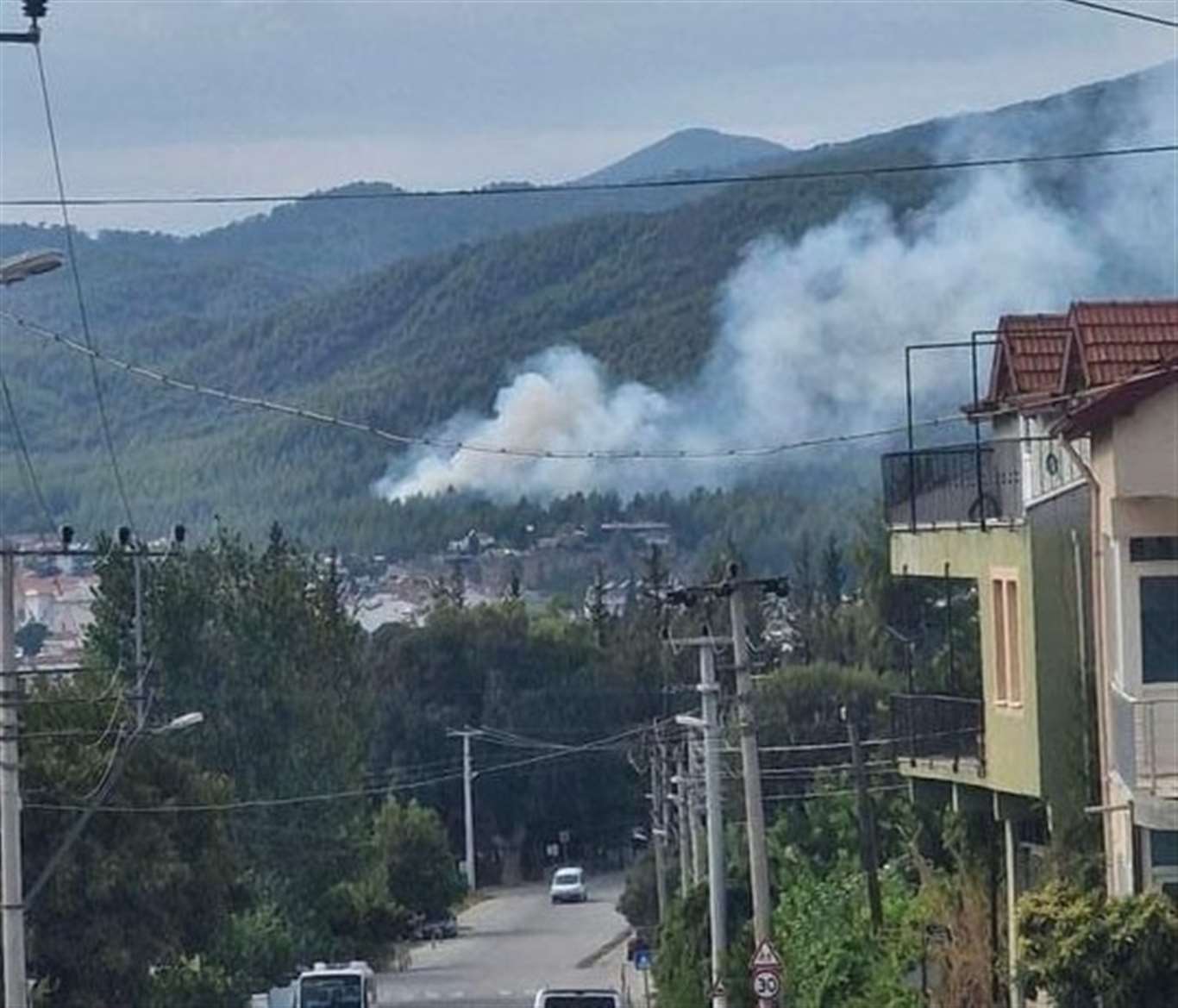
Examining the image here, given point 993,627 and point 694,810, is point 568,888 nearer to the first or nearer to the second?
point 694,810

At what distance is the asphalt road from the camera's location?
8094 cm

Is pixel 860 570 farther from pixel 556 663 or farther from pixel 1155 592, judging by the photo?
pixel 1155 592

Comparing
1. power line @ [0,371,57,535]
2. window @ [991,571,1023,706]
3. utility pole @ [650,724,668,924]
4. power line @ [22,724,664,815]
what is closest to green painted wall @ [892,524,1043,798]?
window @ [991,571,1023,706]

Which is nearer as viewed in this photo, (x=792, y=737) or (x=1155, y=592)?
(x=1155, y=592)

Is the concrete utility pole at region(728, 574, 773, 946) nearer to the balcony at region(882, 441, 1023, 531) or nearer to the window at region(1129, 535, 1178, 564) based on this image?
the balcony at region(882, 441, 1023, 531)

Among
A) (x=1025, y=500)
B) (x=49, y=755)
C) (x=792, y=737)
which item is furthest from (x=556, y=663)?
(x=1025, y=500)

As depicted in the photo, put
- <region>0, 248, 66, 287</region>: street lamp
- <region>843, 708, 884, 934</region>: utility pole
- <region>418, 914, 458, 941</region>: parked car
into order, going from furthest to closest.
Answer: <region>418, 914, 458, 941</region>: parked car
<region>843, 708, 884, 934</region>: utility pole
<region>0, 248, 66, 287</region>: street lamp

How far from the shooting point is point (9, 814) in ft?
123

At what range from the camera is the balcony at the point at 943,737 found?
124ft

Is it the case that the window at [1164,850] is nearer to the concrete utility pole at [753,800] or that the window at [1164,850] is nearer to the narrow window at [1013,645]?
the narrow window at [1013,645]

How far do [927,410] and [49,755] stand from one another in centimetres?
13247

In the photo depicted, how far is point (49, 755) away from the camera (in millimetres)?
56656

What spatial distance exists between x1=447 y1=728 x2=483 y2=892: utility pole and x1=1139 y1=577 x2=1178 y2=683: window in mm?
83157

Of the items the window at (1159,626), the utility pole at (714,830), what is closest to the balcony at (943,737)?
the window at (1159,626)
